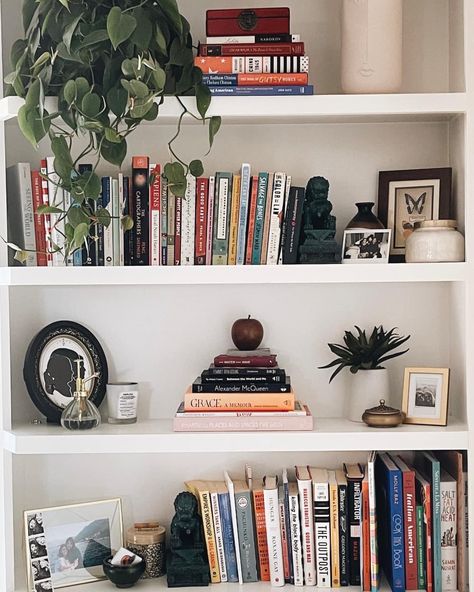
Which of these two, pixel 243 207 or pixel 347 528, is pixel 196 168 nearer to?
pixel 243 207

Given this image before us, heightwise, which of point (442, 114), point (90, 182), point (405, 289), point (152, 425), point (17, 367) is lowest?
point (152, 425)

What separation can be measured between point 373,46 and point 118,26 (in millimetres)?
613

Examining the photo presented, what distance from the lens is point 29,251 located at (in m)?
2.22

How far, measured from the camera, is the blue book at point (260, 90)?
6.97ft

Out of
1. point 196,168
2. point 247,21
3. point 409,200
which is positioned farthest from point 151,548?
point 247,21

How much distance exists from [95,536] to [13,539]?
20 cm

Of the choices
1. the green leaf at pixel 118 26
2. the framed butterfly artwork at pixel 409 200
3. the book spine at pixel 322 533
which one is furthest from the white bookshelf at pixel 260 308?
the green leaf at pixel 118 26

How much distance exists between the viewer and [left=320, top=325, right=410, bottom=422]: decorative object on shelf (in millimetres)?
2260

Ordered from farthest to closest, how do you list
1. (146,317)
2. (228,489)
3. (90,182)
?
(146,317), (228,489), (90,182)

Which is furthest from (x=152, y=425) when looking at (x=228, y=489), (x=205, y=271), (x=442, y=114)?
(x=442, y=114)

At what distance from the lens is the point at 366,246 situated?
7.28 feet

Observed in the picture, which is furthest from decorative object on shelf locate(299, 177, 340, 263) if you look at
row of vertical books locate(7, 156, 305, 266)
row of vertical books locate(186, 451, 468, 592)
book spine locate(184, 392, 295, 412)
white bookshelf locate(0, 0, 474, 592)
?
row of vertical books locate(186, 451, 468, 592)

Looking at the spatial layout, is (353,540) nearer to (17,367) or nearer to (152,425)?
(152,425)

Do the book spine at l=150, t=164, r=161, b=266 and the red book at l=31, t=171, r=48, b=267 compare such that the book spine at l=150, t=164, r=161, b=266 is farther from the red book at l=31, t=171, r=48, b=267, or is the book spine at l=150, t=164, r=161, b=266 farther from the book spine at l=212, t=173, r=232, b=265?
the red book at l=31, t=171, r=48, b=267
